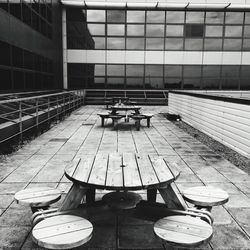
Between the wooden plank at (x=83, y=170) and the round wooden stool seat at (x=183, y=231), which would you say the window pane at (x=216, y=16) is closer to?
the wooden plank at (x=83, y=170)

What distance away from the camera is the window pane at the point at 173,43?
22047mm

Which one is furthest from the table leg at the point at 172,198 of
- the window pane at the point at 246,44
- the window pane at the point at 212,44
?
the window pane at the point at 246,44

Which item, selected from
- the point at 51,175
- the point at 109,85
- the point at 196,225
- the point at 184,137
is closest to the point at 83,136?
the point at 184,137

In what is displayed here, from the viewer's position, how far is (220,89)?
22.6m

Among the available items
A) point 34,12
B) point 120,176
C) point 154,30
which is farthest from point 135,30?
point 120,176

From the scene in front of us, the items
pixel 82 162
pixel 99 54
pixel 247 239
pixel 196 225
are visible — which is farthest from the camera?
pixel 99 54

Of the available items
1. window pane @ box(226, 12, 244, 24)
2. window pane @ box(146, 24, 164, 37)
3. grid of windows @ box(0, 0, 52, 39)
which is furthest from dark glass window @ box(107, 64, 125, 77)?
window pane @ box(226, 12, 244, 24)

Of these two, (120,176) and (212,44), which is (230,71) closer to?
(212,44)

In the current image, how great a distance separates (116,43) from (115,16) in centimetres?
194

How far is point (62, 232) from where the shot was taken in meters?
2.31

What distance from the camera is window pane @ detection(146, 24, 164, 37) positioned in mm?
21894

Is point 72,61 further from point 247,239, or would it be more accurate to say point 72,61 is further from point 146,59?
point 247,239

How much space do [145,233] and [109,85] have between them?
65.3 feet

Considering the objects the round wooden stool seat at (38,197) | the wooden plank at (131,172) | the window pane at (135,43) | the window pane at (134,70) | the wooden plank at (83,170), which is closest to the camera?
the wooden plank at (131,172)
